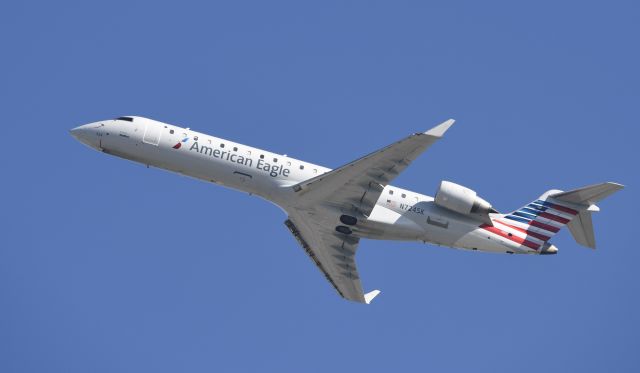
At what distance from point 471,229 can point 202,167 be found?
11.5 m

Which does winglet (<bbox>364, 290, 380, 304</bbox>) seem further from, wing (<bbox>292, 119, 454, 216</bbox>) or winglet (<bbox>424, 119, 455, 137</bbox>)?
winglet (<bbox>424, 119, 455, 137</bbox>)

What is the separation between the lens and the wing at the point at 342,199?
127 ft

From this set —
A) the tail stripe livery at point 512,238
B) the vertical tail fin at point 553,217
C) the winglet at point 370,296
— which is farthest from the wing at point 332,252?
the vertical tail fin at point 553,217

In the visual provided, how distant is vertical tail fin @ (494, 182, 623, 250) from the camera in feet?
138

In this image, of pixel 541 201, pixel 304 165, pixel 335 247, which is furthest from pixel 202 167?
pixel 541 201

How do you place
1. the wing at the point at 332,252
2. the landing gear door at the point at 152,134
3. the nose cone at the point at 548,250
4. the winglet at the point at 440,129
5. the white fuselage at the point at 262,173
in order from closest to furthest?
the winglet at the point at 440,129 → the white fuselage at the point at 262,173 → the landing gear door at the point at 152,134 → the nose cone at the point at 548,250 → the wing at the point at 332,252

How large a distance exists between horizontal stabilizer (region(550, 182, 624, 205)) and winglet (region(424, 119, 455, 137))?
777cm

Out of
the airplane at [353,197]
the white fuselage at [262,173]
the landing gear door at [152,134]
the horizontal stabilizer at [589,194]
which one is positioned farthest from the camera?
the landing gear door at [152,134]

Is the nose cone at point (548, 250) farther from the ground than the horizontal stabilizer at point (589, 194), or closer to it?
closer to it

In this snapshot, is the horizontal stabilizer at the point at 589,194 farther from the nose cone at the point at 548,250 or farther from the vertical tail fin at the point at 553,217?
the nose cone at the point at 548,250

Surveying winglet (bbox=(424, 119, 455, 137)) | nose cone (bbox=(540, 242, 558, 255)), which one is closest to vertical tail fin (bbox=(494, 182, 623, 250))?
nose cone (bbox=(540, 242, 558, 255))

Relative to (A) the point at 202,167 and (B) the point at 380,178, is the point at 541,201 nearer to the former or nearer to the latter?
(B) the point at 380,178

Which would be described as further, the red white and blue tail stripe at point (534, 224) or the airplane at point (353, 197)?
the red white and blue tail stripe at point (534, 224)

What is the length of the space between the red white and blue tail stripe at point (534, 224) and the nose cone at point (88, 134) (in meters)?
16.7
